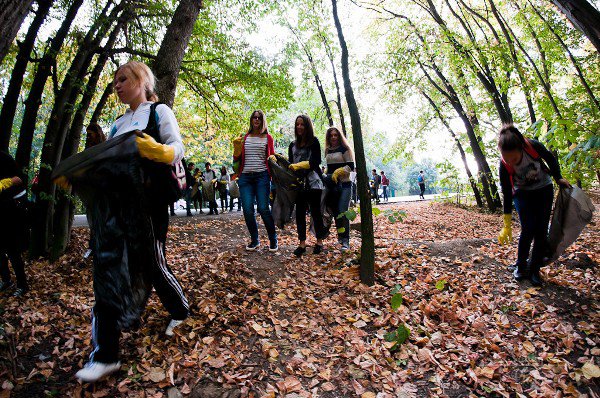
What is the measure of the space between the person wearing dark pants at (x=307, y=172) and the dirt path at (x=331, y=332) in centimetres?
47

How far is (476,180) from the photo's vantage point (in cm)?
1195

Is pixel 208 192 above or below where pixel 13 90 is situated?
below

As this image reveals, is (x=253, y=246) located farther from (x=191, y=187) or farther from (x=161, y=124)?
(x=161, y=124)

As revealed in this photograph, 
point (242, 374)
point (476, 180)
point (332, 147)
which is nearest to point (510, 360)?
point (242, 374)

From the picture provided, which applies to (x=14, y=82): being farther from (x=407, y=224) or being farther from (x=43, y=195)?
(x=407, y=224)

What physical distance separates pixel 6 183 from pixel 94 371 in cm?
235

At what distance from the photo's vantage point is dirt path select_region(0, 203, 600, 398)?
2285 millimetres

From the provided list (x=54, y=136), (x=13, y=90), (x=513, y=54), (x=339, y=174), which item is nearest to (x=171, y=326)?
(x=339, y=174)

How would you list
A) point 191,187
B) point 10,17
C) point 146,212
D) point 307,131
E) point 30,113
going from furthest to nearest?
point 30,113 < point 307,131 < point 191,187 < point 146,212 < point 10,17

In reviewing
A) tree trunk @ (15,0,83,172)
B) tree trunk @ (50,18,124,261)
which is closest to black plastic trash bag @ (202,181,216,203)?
tree trunk @ (50,18,124,261)

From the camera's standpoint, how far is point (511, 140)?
339 cm

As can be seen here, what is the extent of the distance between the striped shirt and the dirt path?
1.18 meters

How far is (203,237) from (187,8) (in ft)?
13.5

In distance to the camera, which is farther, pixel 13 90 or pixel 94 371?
pixel 13 90
